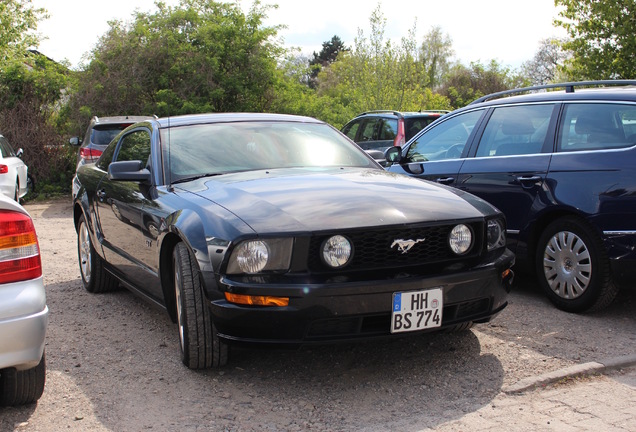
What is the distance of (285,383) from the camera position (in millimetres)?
3971

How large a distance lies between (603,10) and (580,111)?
16613 mm

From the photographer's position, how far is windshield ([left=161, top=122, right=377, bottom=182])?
191 inches

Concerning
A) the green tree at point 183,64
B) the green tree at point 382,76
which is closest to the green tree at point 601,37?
the green tree at point 382,76

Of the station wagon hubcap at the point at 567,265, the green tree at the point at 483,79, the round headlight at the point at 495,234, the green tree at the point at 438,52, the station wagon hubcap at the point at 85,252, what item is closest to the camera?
the round headlight at the point at 495,234

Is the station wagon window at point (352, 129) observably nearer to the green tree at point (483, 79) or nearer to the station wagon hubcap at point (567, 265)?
the station wagon hubcap at point (567, 265)

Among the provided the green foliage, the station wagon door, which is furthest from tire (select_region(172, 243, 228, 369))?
the green foliage

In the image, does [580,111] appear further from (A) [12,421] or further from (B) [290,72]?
(B) [290,72]

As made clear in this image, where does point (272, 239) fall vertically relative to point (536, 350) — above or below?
above

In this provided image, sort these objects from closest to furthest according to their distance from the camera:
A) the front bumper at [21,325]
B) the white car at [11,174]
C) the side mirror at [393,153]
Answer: the front bumper at [21,325] → the side mirror at [393,153] → the white car at [11,174]

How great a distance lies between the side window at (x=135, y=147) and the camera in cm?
531

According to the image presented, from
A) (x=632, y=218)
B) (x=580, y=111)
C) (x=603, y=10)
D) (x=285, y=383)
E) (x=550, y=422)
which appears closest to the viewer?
(x=550, y=422)

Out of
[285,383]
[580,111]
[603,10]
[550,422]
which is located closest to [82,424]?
[285,383]

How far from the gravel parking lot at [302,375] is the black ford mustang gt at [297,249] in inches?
12.2

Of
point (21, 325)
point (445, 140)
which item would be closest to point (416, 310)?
point (21, 325)
